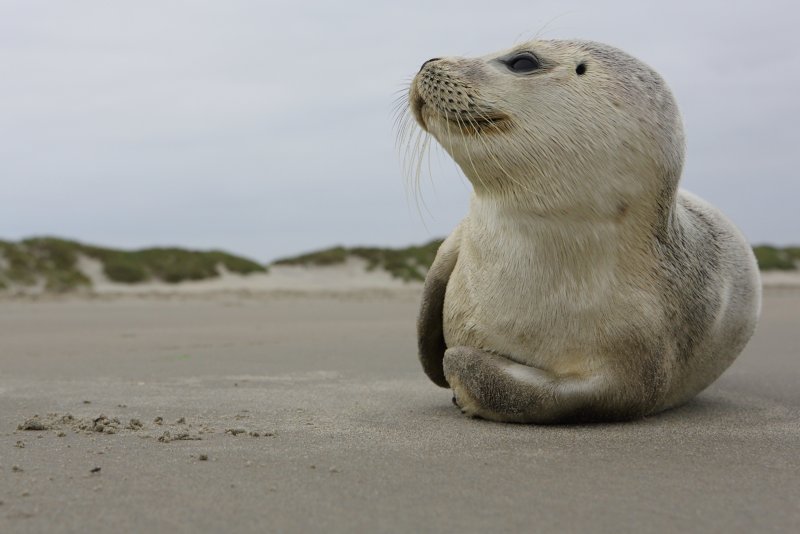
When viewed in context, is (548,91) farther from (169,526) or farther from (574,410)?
(169,526)

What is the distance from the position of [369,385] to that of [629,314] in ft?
7.62

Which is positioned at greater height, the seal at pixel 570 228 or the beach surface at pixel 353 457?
the seal at pixel 570 228

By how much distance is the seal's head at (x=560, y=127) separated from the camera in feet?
13.6

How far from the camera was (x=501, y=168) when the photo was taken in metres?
4.21

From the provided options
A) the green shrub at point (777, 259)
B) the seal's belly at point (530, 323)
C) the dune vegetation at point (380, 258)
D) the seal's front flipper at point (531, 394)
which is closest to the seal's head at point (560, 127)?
the seal's belly at point (530, 323)

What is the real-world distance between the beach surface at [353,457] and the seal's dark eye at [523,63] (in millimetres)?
1612

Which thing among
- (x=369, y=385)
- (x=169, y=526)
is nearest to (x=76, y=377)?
(x=369, y=385)

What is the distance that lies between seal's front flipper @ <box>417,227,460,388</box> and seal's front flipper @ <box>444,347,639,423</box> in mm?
862

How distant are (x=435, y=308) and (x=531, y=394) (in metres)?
1.22

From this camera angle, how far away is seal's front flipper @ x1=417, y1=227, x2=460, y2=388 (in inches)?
212

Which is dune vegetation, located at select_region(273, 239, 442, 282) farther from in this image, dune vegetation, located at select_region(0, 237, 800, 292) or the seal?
the seal

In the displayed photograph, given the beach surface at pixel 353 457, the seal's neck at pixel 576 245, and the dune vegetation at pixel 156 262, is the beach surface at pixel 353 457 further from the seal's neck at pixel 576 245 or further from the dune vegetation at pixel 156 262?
the dune vegetation at pixel 156 262

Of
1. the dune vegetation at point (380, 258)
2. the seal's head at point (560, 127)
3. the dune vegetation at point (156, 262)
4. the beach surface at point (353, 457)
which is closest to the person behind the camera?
the beach surface at point (353, 457)

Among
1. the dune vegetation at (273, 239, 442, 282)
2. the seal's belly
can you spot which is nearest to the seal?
the seal's belly
